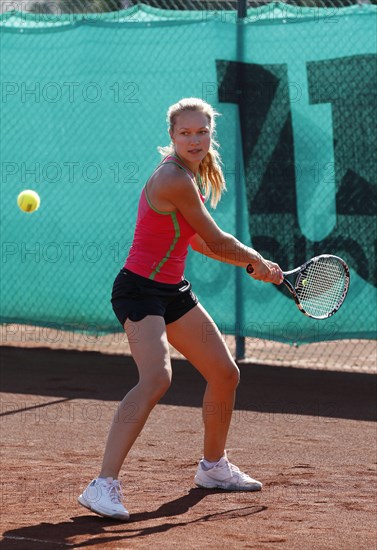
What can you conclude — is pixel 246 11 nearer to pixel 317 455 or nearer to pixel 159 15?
pixel 159 15

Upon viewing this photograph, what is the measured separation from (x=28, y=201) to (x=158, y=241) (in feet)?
12.1

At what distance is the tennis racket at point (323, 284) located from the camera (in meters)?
4.88

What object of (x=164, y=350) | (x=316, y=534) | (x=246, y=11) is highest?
(x=246, y=11)

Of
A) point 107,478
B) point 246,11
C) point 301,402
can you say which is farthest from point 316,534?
point 246,11

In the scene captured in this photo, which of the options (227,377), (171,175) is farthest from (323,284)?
(171,175)

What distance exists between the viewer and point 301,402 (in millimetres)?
6844

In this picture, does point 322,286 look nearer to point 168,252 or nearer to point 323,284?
point 323,284

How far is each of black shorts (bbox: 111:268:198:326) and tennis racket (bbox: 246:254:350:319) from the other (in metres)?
0.69

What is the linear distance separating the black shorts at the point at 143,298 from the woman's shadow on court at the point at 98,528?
2.67 feet

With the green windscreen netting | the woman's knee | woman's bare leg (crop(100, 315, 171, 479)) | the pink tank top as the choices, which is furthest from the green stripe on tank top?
the green windscreen netting

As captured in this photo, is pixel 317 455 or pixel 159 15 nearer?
pixel 317 455

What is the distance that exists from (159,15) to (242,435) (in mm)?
3907

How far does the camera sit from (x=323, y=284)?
498 cm

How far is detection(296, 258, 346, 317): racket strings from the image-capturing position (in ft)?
16.1
